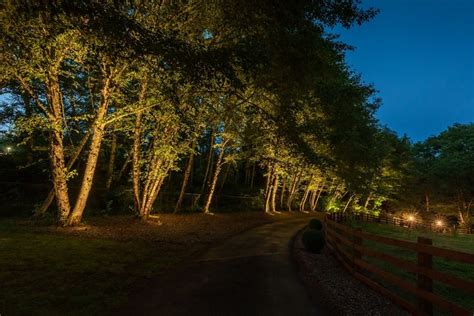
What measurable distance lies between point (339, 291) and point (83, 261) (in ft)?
22.1

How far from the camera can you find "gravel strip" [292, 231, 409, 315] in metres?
6.78

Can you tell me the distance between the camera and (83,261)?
9266mm

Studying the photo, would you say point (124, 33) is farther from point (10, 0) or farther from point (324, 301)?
point (324, 301)

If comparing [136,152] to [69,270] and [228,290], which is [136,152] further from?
[228,290]

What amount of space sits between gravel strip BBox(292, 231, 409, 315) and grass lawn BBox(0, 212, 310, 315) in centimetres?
400

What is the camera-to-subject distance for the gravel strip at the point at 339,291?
22.2 feet

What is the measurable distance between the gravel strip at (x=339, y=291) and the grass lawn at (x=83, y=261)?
4002 mm

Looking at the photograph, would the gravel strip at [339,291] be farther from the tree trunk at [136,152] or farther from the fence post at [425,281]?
the tree trunk at [136,152]

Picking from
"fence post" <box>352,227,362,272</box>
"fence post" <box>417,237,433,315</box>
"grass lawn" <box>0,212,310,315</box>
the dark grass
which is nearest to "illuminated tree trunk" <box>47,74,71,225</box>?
"grass lawn" <box>0,212,310,315</box>

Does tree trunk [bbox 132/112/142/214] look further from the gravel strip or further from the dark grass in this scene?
the gravel strip

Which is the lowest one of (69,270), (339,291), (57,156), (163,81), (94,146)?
(69,270)

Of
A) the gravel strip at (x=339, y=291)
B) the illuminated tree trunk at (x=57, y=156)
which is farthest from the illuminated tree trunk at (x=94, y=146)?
the gravel strip at (x=339, y=291)

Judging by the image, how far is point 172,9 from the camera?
14.2 meters

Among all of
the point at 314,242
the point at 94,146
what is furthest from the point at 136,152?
the point at 314,242
